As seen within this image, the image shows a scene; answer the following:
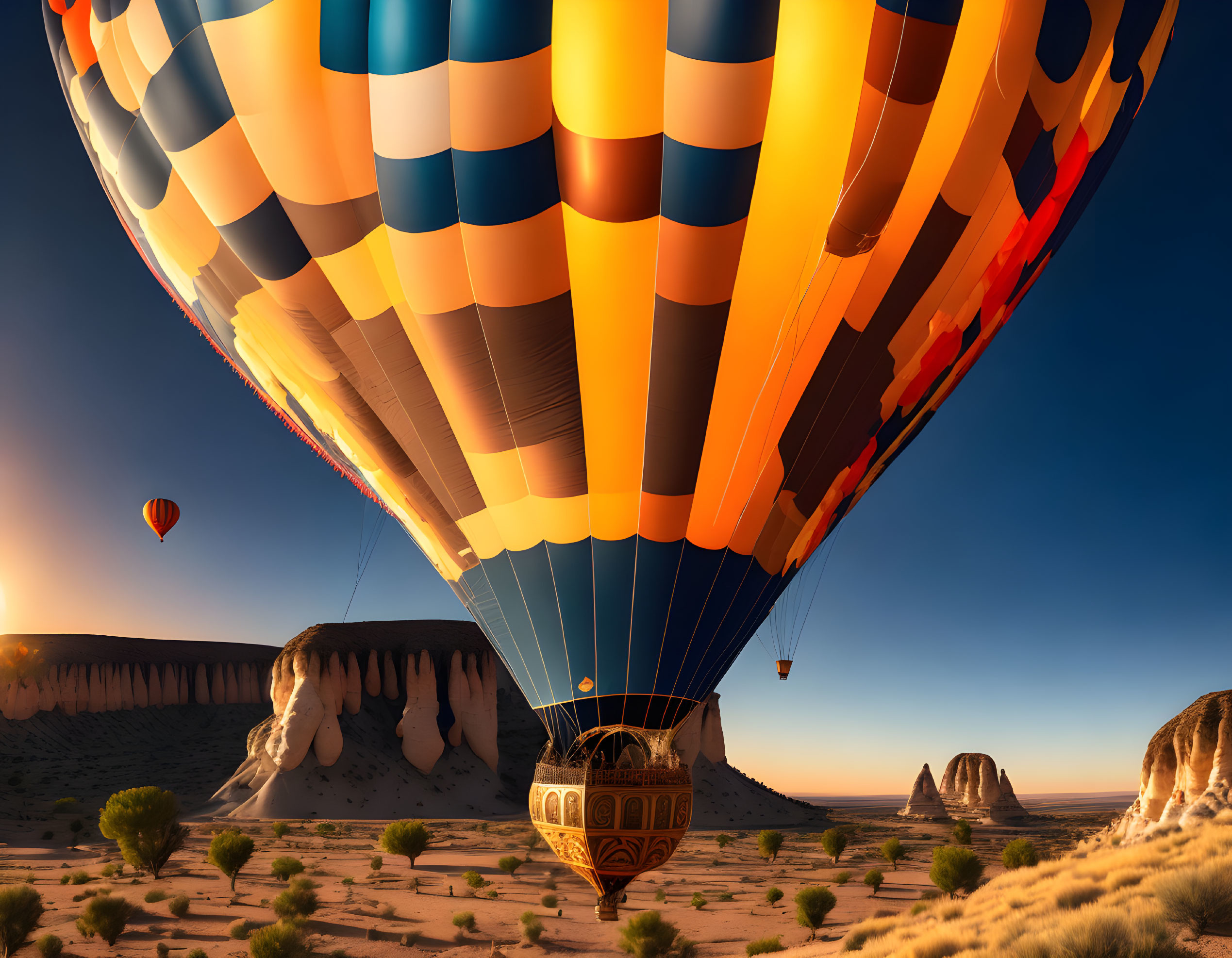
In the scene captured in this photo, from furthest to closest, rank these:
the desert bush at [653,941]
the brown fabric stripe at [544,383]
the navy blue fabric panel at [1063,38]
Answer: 1. the desert bush at [653,941]
2. the brown fabric stripe at [544,383]
3. the navy blue fabric panel at [1063,38]

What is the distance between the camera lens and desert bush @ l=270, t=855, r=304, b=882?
2808cm

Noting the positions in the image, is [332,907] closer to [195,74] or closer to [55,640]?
[195,74]

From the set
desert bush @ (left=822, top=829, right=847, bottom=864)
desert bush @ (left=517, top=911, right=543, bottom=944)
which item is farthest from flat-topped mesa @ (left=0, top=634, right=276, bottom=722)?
desert bush @ (left=517, top=911, right=543, bottom=944)

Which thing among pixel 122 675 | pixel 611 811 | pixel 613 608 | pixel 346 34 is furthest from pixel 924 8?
pixel 122 675

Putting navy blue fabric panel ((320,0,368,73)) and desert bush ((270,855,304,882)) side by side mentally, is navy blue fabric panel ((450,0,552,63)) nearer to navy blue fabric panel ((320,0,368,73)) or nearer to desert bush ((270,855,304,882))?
navy blue fabric panel ((320,0,368,73))

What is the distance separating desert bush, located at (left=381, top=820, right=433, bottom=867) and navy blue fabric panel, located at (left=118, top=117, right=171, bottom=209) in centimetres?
3062

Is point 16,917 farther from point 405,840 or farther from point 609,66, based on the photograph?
point 609,66

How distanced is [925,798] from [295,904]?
7102cm

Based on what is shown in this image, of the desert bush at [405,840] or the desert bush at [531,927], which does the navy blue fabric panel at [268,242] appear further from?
the desert bush at [405,840]

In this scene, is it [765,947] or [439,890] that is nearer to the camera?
[765,947]

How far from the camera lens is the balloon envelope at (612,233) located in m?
6.37

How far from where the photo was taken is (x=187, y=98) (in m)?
7.46

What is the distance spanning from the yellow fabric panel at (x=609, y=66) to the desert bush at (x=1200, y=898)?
10923 millimetres

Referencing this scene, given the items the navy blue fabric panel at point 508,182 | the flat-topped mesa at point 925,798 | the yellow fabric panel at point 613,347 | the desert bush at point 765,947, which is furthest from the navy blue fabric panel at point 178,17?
the flat-topped mesa at point 925,798
